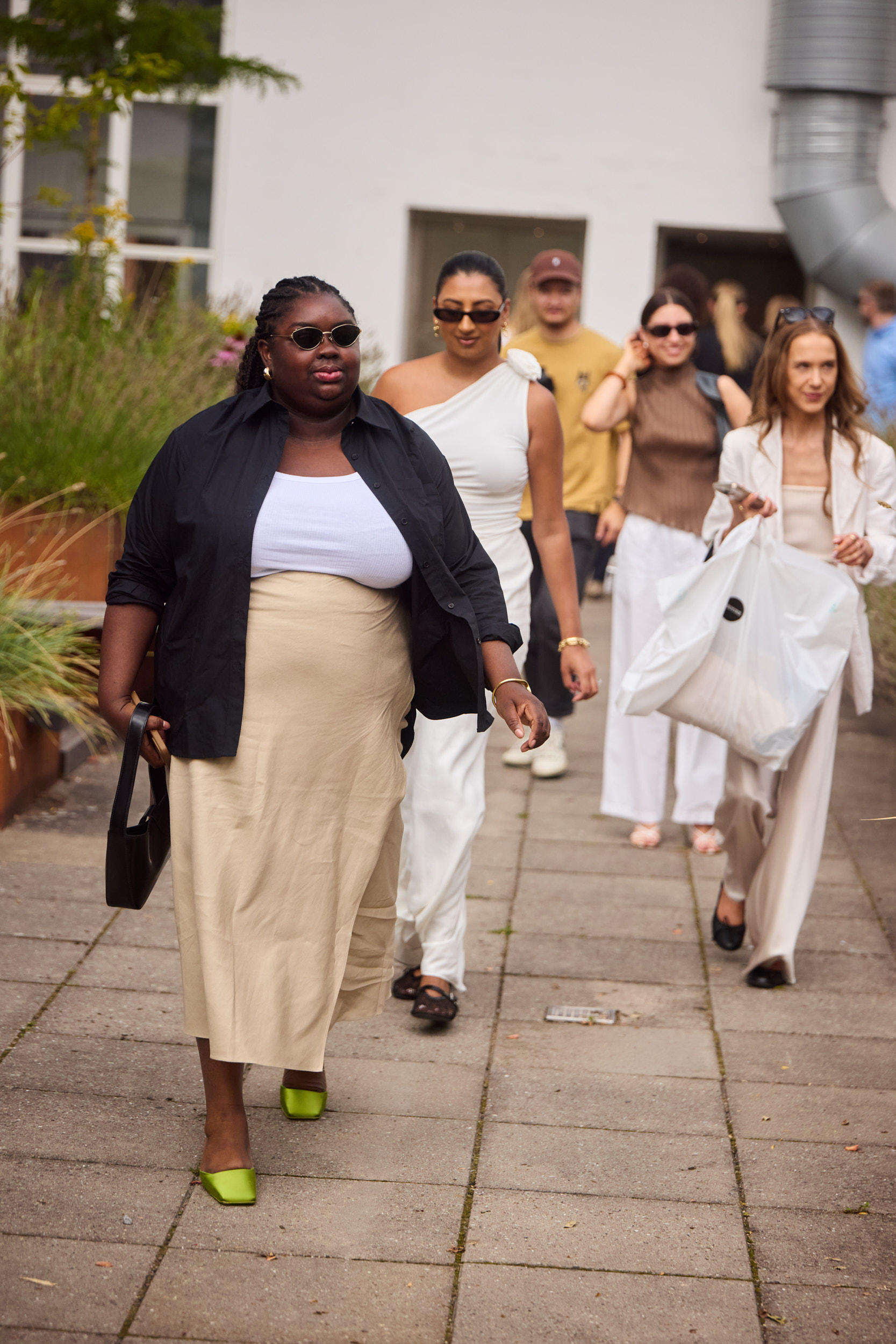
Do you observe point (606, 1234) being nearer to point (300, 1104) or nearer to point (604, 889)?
point (300, 1104)

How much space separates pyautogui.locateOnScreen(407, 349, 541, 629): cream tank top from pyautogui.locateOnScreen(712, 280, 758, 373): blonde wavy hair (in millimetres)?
6794

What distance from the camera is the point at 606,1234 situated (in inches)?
122

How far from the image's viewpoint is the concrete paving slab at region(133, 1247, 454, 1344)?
271 centimetres

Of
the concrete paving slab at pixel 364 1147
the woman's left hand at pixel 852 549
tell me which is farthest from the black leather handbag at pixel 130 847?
the woman's left hand at pixel 852 549

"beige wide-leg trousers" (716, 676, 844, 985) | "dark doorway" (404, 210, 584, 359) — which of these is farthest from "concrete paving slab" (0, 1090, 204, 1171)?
"dark doorway" (404, 210, 584, 359)

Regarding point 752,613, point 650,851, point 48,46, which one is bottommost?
point 650,851

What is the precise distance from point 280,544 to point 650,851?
3321mm

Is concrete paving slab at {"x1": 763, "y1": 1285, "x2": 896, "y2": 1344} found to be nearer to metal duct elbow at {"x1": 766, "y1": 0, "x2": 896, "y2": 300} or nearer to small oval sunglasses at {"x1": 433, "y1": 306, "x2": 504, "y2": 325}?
small oval sunglasses at {"x1": 433, "y1": 306, "x2": 504, "y2": 325}

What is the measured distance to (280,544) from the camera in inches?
121

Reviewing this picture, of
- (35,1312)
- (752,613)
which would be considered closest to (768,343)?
(752,613)

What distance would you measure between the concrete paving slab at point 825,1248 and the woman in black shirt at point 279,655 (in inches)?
39.1

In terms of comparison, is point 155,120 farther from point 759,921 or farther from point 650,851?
point 759,921

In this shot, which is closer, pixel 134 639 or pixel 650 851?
pixel 134 639

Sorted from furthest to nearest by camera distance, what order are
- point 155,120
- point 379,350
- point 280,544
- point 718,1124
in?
point 155,120 → point 379,350 → point 718,1124 → point 280,544
